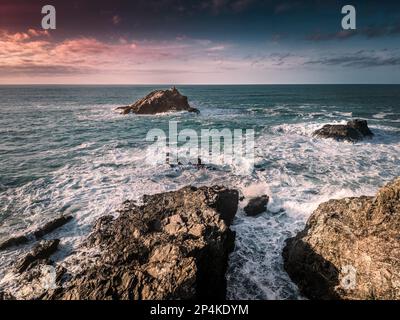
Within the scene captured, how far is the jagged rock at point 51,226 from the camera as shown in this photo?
14827mm

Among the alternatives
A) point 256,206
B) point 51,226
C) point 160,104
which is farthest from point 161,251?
point 160,104

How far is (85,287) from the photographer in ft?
31.1

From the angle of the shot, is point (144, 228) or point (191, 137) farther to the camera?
point (191, 137)

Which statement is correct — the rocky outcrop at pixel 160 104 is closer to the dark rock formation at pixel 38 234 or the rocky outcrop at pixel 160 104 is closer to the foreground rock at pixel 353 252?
the dark rock formation at pixel 38 234

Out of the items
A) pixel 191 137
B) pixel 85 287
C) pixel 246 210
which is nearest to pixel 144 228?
pixel 85 287

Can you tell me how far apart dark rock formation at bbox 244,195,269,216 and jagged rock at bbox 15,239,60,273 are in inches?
422

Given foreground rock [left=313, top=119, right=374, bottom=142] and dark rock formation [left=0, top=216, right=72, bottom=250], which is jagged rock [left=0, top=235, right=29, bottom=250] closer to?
dark rock formation [left=0, top=216, right=72, bottom=250]

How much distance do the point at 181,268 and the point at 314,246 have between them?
18.8 ft

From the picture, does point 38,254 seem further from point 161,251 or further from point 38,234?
point 161,251

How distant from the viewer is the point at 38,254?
13047mm

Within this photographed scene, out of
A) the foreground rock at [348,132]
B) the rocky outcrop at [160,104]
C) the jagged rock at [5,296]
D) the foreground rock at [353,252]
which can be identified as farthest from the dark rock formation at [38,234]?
the rocky outcrop at [160,104]

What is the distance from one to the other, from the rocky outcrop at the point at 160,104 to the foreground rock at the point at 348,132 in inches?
1292
